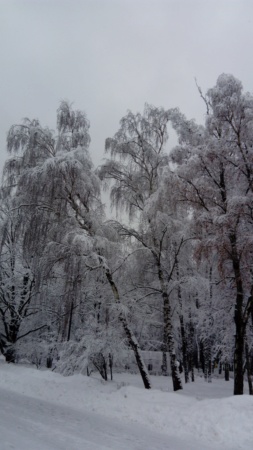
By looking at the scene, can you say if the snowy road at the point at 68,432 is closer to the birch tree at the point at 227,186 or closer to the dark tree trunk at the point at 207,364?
the birch tree at the point at 227,186

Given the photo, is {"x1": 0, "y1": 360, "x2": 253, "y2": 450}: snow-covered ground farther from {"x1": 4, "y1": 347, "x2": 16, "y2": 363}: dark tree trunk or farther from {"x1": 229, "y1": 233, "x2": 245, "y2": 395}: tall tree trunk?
{"x1": 4, "y1": 347, "x2": 16, "y2": 363}: dark tree trunk

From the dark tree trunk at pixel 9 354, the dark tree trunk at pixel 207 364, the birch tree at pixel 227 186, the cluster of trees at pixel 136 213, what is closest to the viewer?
the birch tree at pixel 227 186

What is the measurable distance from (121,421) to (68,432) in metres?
2.41

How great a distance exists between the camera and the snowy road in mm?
6633

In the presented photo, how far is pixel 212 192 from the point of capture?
41.0 feet

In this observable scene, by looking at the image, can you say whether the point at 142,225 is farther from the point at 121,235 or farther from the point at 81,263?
the point at 81,263

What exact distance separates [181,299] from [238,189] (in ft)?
29.0

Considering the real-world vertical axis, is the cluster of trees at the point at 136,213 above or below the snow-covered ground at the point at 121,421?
above

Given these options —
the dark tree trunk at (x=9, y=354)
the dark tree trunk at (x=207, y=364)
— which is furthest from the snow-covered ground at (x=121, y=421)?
the dark tree trunk at (x=207, y=364)

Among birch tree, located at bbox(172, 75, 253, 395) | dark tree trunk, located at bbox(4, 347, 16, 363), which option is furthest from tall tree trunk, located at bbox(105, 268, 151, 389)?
dark tree trunk, located at bbox(4, 347, 16, 363)

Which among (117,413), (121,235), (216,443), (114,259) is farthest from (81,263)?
(216,443)

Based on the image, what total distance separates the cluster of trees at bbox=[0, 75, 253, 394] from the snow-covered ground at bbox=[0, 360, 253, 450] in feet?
7.70

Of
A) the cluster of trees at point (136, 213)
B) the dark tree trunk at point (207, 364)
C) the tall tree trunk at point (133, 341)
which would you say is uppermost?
the cluster of trees at point (136, 213)

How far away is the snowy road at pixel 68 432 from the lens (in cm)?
663
